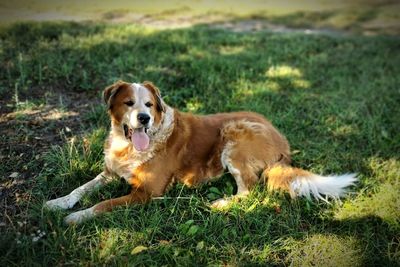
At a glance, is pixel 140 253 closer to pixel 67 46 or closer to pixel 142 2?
pixel 67 46

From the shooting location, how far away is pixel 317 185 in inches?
153

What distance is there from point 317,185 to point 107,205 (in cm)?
200

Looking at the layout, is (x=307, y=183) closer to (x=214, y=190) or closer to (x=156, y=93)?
(x=214, y=190)

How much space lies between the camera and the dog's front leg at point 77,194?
3520 millimetres

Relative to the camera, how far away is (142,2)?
1062 cm

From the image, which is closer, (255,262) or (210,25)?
(255,262)

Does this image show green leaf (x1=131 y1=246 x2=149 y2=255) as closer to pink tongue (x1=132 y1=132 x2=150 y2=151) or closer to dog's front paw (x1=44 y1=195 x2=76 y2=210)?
dog's front paw (x1=44 y1=195 x2=76 y2=210)

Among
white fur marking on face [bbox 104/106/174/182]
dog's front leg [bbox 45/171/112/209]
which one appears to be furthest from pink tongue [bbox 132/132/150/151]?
dog's front leg [bbox 45/171/112/209]

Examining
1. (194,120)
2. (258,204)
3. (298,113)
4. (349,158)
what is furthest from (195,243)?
(298,113)

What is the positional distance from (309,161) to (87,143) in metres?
2.61

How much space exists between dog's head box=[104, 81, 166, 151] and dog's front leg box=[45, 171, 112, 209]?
50 cm

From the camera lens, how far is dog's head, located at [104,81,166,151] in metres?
3.63

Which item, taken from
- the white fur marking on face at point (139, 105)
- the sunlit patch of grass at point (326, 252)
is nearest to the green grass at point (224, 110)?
the sunlit patch of grass at point (326, 252)

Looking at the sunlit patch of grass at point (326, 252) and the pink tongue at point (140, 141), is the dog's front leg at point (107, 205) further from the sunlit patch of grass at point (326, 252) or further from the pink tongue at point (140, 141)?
the sunlit patch of grass at point (326, 252)
